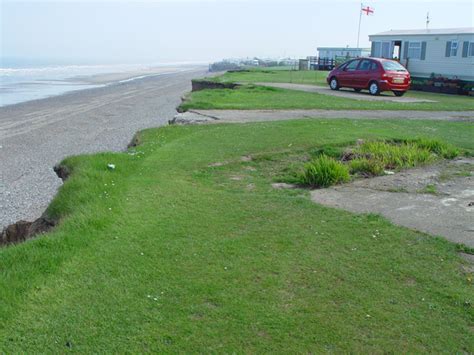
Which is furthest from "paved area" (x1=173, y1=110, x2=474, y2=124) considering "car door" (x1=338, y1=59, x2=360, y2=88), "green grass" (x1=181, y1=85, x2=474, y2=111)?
"car door" (x1=338, y1=59, x2=360, y2=88)

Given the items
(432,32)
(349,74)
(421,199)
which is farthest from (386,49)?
(421,199)

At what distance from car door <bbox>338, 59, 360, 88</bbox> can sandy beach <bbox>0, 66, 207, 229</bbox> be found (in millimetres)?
8620

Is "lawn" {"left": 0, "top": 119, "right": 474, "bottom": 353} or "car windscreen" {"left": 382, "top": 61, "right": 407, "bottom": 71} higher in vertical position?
"car windscreen" {"left": 382, "top": 61, "right": 407, "bottom": 71}

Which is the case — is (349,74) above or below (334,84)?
above

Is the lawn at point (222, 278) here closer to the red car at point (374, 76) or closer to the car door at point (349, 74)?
the red car at point (374, 76)

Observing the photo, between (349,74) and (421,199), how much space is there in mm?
19059

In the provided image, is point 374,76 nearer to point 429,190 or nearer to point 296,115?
point 296,115

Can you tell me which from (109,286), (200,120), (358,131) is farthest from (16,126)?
(109,286)

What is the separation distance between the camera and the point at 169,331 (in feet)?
11.3

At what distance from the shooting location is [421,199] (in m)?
6.51

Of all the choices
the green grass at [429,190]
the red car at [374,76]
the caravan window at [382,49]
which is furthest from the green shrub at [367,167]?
the caravan window at [382,49]

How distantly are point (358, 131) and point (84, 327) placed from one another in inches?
336

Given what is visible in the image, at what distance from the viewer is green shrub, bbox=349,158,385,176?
7.80m

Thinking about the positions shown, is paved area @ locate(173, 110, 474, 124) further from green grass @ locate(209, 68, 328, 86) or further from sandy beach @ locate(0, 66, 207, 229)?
green grass @ locate(209, 68, 328, 86)
